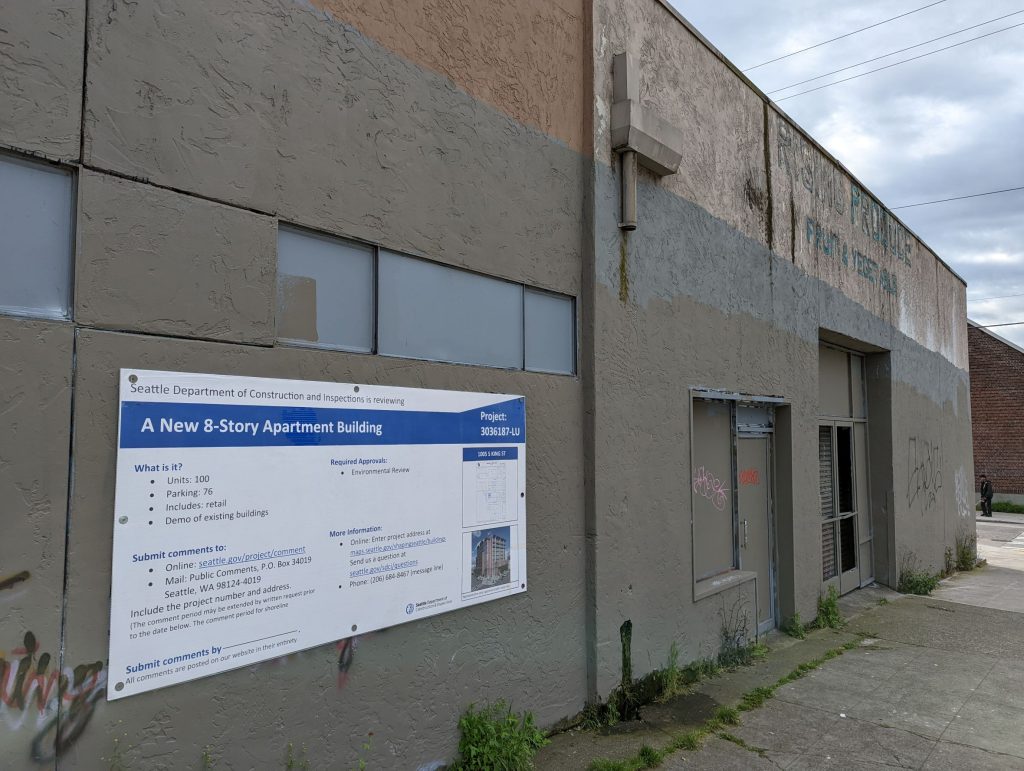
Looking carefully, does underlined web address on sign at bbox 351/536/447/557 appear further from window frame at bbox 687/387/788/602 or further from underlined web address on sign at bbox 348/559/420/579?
window frame at bbox 687/387/788/602

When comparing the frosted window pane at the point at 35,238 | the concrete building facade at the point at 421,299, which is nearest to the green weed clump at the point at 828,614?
the concrete building facade at the point at 421,299

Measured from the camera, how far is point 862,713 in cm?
588

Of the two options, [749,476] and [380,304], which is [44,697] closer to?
[380,304]

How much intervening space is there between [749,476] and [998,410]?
26683 millimetres

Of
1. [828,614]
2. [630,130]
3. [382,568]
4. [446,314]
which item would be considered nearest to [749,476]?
[828,614]

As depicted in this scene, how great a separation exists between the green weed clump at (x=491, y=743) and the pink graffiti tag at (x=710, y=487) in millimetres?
3097

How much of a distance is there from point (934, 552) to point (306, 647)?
1335cm

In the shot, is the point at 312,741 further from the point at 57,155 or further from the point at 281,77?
the point at 281,77

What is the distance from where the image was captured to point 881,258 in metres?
11.8

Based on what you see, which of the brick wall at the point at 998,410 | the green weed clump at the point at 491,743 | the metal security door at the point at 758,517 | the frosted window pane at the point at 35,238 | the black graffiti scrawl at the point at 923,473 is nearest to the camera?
the frosted window pane at the point at 35,238

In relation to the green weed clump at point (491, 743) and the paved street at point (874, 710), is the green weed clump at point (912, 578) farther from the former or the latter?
the green weed clump at point (491, 743)

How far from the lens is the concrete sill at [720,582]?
6.74 m

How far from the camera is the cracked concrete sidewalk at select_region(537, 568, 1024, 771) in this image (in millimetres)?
4961

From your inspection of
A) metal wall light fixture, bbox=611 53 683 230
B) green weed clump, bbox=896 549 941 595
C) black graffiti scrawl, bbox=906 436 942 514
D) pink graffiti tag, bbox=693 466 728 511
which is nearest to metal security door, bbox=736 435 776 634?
pink graffiti tag, bbox=693 466 728 511
